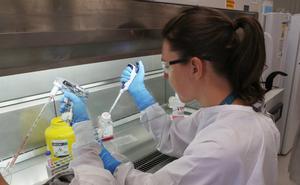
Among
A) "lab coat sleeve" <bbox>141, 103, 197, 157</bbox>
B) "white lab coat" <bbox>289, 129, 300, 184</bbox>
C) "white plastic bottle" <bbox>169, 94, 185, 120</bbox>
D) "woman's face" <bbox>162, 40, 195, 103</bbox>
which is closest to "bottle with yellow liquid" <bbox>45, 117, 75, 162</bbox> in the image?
"lab coat sleeve" <bbox>141, 103, 197, 157</bbox>

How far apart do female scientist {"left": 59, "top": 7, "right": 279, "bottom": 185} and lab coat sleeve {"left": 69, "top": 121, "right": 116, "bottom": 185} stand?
0.03 m

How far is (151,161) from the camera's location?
1277 millimetres

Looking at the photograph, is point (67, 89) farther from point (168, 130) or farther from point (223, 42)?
point (223, 42)

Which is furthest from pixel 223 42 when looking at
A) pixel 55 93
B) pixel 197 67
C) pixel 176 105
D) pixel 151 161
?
pixel 176 105

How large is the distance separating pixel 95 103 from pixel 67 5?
32.7 inches

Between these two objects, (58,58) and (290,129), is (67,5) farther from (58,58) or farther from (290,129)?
Answer: (290,129)

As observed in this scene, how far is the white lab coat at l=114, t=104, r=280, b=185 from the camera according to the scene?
28.9 inches

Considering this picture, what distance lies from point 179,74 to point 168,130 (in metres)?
0.47

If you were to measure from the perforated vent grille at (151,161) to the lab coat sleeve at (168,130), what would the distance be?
4 cm

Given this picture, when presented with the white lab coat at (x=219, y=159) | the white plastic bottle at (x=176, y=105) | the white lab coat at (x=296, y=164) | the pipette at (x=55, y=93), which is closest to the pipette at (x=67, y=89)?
the pipette at (x=55, y=93)

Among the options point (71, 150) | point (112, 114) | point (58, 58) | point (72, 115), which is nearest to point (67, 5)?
point (58, 58)

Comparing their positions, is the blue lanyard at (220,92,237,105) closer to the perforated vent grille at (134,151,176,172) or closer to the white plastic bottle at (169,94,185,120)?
the perforated vent grille at (134,151,176,172)

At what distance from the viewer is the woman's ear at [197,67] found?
837 millimetres

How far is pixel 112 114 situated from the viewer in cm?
163
